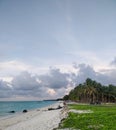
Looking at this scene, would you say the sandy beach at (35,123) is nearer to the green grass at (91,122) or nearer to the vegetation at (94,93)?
the green grass at (91,122)

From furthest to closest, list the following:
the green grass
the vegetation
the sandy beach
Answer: the vegetation → the sandy beach → the green grass

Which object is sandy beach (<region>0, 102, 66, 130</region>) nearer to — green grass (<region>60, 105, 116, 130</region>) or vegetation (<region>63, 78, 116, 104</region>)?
green grass (<region>60, 105, 116, 130</region>)

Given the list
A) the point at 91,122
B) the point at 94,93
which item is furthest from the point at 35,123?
the point at 94,93

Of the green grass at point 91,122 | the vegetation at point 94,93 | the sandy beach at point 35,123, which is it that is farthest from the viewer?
the vegetation at point 94,93

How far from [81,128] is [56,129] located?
264cm

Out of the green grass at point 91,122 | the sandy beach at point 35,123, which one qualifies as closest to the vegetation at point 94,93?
the sandy beach at point 35,123

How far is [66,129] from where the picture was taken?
1096 inches

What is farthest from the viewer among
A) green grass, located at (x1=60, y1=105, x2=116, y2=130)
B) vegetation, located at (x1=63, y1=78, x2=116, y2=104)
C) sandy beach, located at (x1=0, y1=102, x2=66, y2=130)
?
vegetation, located at (x1=63, y1=78, x2=116, y2=104)

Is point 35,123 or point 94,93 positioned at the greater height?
point 94,93

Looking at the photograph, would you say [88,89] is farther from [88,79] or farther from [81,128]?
[81,128]

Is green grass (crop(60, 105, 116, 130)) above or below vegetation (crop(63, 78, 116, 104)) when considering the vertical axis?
below

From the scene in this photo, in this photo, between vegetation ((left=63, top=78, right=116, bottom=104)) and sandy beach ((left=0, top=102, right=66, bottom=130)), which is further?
vegetation ((left=63, top=78, right=116, bottom=104))

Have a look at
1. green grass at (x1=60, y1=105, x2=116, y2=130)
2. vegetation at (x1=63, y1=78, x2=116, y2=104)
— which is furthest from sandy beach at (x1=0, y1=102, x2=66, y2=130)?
vegetation at (x1=63, y1=78, x2=116, y2=104)

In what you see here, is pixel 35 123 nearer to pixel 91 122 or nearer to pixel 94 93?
pixel 91 122
